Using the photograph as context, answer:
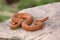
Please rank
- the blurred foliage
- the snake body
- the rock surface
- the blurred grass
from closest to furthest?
1. the rock surface
2. the snake body
3. the blurred grass
4. the blurred foliage

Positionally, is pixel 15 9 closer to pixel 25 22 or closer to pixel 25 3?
pixel 25 3

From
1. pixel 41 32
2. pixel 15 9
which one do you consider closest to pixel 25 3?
pixel 15 9

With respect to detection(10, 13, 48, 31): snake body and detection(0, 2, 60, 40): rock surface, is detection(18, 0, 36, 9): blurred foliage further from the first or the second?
detection(10, 13, 48, 31): snake body

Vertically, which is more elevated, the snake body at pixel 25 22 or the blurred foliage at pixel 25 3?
the blurred foliage at pixel 25 3

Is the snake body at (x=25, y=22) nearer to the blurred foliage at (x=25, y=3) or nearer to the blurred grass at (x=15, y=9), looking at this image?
the blurred grass at (x=15, y=9)

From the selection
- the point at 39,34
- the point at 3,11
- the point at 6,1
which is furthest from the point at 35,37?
the point at 6,1

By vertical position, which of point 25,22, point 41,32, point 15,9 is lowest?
point 41,32

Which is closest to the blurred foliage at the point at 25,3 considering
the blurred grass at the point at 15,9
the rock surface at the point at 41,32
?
the blurred grass at the point at 15,9

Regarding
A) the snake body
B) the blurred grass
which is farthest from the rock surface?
the blurred grass

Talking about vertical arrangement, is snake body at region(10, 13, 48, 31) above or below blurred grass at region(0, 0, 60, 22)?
below

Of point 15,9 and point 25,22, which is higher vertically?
point 15,9
